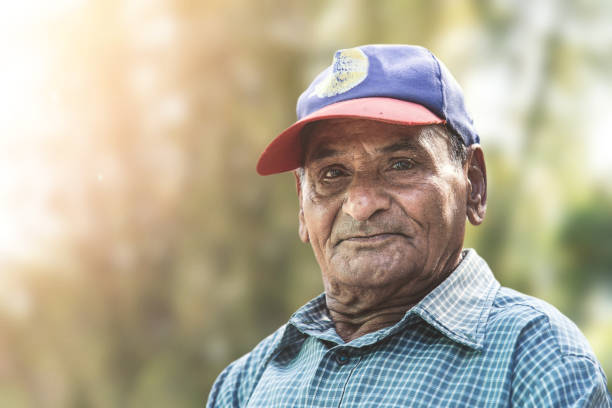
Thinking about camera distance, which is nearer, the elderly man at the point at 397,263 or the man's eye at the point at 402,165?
the elderly man at the point at 397,263

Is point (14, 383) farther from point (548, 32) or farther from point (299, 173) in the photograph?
point (548, 32)

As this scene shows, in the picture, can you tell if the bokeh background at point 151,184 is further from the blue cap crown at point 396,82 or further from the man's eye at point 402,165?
the man's eye at point 402,165

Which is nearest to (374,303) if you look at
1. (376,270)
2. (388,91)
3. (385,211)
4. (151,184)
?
(376,270)

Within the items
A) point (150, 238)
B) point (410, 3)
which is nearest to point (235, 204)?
point (150, 238)

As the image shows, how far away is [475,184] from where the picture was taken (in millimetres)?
1617

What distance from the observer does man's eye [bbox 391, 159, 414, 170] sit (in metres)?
1.48

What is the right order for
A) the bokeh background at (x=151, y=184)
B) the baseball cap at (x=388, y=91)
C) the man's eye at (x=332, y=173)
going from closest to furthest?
the baseball cap at (x=388, y=91) < the man's eye at (x=332, y=173) < the bokeh background at (x=151, y=184)

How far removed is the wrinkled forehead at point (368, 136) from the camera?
1478 millimetres

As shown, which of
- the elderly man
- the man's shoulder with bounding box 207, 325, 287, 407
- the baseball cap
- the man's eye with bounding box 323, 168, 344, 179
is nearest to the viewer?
the elderly man

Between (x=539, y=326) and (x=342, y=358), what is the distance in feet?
1.29

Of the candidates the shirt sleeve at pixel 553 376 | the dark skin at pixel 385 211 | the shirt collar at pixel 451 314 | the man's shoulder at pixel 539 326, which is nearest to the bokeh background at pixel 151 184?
the shirt collar at pixel 451 314

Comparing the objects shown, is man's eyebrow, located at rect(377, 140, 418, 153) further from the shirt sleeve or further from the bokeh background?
the bokeh background

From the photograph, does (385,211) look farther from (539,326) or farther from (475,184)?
(539,326)

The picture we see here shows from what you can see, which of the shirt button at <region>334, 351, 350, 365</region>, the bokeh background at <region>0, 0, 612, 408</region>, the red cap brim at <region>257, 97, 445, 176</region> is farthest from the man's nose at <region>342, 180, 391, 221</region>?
the bokeh background at <region>0, 0, 612, 408</region>
